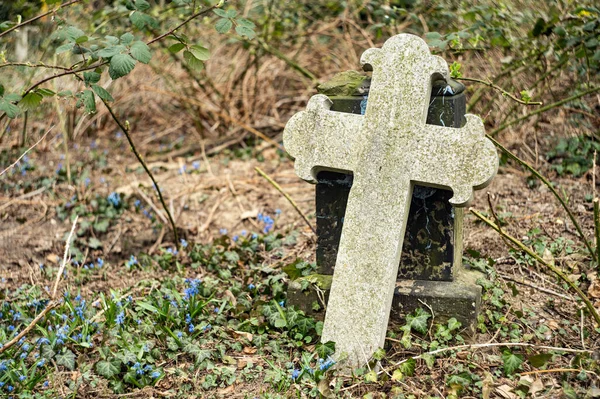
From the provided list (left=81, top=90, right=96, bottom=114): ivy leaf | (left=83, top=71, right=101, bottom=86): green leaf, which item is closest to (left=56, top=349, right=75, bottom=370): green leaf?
(left=81, top=90, right=96, bottom=114): ivy leaf

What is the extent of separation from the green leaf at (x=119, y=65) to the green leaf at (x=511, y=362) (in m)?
2.06

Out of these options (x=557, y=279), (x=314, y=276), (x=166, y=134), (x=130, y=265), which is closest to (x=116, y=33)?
(x=166, y=134)

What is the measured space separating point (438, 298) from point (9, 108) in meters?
2.18

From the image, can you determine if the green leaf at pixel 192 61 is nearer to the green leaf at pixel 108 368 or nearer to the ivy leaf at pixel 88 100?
the ivy leaf at pixel 88 100

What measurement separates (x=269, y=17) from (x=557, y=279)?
139 inches

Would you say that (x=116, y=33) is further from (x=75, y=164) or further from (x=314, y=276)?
(x=314, y=276)

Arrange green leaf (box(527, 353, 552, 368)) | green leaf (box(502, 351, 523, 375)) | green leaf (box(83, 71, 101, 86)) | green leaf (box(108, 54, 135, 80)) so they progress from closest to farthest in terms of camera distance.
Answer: green leaf (box(527, 353, 552, 368))
green leaf (box(502, 351, 523, 375))
green leaf (box(108, 54, 135, 80))
green leaf (box(83, 71, 101, 86))

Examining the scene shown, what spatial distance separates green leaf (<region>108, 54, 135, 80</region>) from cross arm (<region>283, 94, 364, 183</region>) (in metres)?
0.78

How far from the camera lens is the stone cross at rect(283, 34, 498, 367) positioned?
9.25 ft

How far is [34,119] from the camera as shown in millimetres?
6734

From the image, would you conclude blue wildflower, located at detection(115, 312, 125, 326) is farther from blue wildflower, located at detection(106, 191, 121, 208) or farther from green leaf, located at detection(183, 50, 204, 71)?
blue wildflower, located at detection(106, 191, 121, 208)

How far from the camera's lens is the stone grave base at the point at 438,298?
119 inches

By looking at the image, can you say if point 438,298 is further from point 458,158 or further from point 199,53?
point 199,53

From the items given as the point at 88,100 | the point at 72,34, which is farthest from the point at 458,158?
the point at 72,34
